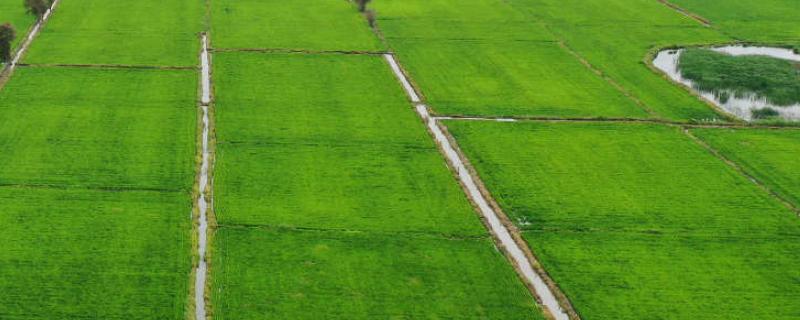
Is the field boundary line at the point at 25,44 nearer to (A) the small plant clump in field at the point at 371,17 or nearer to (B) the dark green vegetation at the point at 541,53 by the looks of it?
(A) the small plant clump in field at the point at 371,17

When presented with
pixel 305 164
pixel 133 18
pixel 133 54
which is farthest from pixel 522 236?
pixel 133 18

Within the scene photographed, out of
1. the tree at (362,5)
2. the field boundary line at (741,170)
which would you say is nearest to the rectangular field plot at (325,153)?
the field boundary line at (741,170)

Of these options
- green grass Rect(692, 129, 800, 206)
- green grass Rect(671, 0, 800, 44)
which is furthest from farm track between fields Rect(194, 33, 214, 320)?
green grass Rect(671, 0, 800, 44)

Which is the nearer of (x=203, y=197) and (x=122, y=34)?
(x=203, y=197)

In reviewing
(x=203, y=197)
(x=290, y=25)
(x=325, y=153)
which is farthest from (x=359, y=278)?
(x=290, y=25)

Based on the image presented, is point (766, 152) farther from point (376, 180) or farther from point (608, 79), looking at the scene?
point (376, 180)

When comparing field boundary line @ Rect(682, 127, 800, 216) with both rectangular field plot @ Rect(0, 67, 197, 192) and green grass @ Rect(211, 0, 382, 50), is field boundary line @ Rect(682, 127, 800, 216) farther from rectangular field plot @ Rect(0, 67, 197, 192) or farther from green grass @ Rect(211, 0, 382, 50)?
rectangular field plot @ Rect(0, 67, 197, 192)
